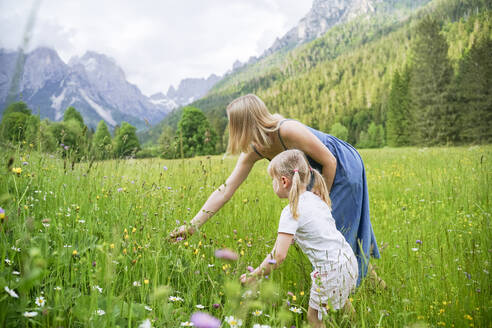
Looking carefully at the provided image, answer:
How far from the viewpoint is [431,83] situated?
100 feet

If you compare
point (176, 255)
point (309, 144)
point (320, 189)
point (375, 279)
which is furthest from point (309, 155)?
point (176, 255)

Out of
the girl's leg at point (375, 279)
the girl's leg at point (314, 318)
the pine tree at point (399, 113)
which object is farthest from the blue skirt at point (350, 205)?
the pine tree at point (399, 113)

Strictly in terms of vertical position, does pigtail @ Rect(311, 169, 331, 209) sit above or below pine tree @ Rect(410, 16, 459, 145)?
below

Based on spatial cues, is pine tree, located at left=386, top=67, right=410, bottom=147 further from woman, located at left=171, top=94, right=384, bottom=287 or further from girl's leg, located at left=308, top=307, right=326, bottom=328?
girl's leg, located at left=308, top=307, right=326, bottom=328

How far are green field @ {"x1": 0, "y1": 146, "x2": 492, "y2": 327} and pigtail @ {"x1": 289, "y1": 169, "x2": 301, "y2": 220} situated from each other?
34 cm

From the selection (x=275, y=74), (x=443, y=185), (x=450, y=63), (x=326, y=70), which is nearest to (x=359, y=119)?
(x=450, y=63)

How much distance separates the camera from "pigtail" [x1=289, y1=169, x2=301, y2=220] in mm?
2012

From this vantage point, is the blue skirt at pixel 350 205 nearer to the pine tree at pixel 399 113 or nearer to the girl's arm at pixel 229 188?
the girl's arm at pixel 229 188

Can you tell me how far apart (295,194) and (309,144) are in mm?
631

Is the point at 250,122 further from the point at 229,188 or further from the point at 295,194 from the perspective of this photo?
the point at 295,194

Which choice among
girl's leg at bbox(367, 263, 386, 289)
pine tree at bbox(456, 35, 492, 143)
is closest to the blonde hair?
girl's leg at bbox(367, 263, 386, 289)

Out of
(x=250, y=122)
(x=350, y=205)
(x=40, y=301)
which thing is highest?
(x=250, y=122)

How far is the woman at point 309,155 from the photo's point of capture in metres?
2.62

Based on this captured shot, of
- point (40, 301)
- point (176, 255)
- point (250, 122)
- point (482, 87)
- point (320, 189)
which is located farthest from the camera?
point (482, 87)
